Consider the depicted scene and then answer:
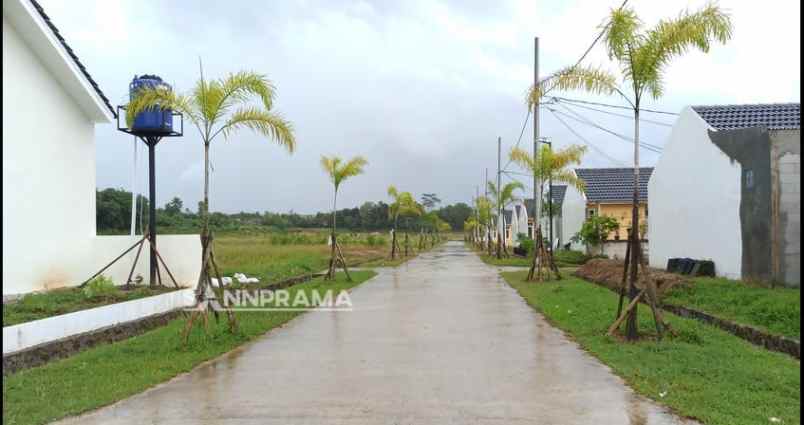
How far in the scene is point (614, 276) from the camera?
16.5 meters

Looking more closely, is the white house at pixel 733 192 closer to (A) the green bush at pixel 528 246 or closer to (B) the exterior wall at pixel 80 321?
(B) the exterior wall at pixel 80 321

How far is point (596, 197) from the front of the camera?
3222 cm

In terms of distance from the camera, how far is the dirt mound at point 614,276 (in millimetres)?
13242

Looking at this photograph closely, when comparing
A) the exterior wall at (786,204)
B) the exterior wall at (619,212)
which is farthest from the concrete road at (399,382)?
the exterior wall at (619,212)

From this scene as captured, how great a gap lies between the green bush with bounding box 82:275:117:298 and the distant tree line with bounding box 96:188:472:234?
234 inches

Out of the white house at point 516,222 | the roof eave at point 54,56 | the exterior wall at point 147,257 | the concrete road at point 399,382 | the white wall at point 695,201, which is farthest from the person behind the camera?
the white house at point 516,222

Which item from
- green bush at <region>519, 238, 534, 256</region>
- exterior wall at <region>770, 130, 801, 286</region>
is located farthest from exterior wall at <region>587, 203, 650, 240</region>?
exterior wall at <region>770, 130, 801, 286</region>

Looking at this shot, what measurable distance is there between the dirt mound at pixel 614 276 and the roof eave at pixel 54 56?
1177 cm

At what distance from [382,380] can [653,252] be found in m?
14.8

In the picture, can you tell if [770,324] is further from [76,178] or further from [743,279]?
[76,178]

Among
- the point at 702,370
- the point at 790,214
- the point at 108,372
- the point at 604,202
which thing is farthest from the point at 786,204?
the point at 604,202

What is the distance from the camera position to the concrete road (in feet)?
17.8

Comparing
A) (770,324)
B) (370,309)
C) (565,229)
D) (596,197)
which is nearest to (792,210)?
(770,324)

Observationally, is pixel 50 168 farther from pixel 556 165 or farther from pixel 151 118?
pixel 556 165
